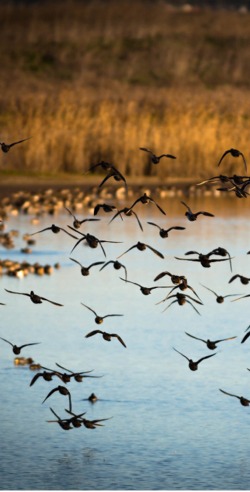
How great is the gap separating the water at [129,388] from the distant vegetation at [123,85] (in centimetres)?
1143

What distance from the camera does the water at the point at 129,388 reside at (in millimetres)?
6707

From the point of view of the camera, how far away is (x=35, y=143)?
2486 cm

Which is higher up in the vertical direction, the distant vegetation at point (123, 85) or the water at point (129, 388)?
the distant vegetation at point (123, 85)

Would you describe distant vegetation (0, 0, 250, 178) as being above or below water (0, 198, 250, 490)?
above

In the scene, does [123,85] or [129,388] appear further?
[123,85]

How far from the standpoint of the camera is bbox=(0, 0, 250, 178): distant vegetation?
2531 cm

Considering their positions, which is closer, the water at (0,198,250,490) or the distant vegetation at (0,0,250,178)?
the water at (0,198,250,490)

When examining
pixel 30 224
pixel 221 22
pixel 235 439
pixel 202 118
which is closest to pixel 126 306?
pixel 235 439

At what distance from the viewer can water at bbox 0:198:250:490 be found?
264 inches

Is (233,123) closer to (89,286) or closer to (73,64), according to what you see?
(89,286)

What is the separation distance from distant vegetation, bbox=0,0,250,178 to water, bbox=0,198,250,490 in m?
11.4

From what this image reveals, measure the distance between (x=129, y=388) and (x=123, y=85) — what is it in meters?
37.2

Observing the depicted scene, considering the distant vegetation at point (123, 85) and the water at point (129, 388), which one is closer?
the water at point (129, 388)

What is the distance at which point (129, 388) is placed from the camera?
8367 millimetres
